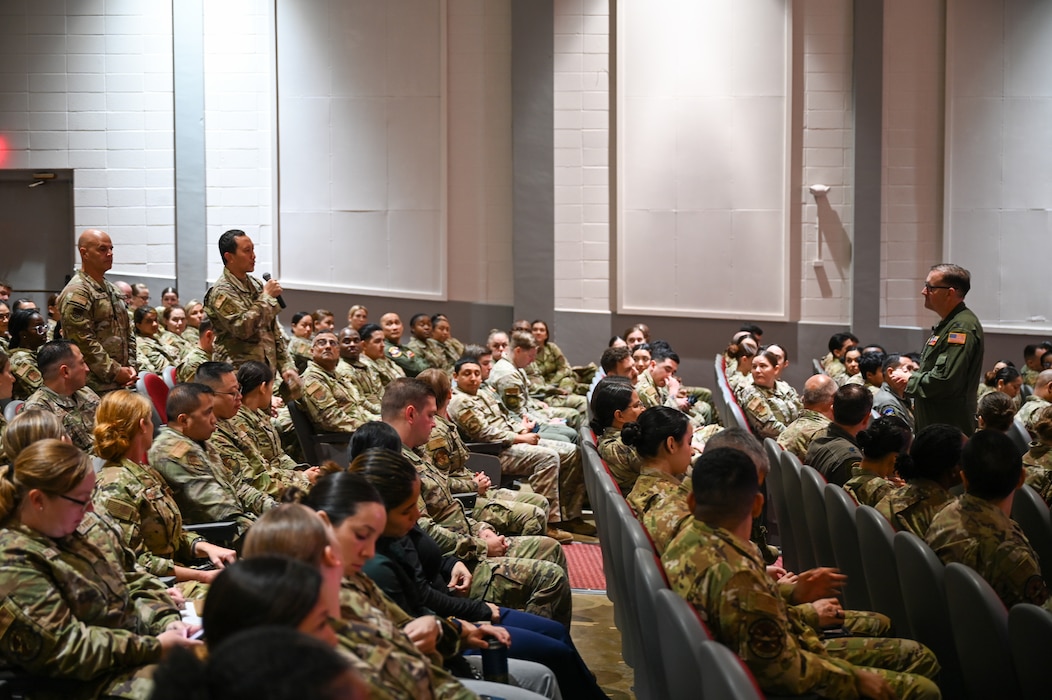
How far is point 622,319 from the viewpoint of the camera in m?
11.1

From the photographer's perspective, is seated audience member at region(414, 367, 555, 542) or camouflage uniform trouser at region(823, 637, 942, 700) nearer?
camouflage uniform trouser at region(823, 637, 942, 700)

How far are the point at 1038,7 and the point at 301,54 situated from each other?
707 centimetres

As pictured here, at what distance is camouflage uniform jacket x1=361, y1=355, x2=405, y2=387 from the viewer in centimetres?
789

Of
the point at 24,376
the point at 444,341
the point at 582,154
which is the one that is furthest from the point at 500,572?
the point at 582,154

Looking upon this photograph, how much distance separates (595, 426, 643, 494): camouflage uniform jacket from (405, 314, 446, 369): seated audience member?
5.15m

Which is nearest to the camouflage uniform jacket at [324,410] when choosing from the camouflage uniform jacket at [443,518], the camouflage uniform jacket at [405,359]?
the camouflage uniform jacket at [443,518]

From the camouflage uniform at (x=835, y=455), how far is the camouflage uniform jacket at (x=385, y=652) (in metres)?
2.45

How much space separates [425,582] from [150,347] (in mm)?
5519

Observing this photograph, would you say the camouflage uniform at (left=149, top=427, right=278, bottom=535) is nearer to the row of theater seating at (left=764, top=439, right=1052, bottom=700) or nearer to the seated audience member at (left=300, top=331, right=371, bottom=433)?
the seated audience member at (left=300, top=331, right=371, bottom=433)

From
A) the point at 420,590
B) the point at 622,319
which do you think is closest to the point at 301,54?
the point at 622,319

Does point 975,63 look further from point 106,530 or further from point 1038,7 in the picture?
point 106,530

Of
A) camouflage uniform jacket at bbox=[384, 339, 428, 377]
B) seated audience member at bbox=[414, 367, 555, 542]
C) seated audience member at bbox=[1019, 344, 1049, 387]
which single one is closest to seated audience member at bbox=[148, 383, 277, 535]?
seated audience member at bbox=[414, 367, 555, 542]

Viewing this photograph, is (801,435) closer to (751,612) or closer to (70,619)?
(751,612)

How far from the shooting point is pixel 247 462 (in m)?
4.34
